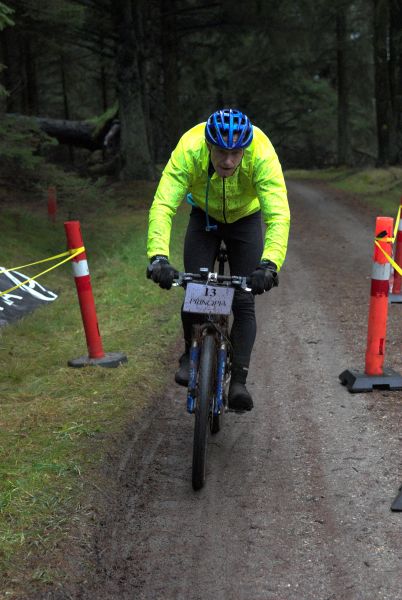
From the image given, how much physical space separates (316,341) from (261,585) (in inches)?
181

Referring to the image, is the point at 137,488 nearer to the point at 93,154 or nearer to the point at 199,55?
the point at 199,55

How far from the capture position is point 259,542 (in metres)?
3.77

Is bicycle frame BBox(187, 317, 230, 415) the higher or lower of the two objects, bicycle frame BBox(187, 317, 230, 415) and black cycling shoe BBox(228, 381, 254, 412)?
the higher

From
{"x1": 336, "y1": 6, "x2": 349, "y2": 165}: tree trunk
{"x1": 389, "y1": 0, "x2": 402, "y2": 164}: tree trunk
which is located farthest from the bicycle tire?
{"x1": 336, "y1": 6, "x2": 349, "y2": 165}: tree trunk

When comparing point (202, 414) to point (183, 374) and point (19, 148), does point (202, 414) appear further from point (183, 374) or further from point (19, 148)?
point (19, 148)

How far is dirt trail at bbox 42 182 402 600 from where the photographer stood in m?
3.44

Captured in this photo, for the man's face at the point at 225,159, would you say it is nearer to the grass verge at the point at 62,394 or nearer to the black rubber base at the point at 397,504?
the grass verge at the point at 62,394

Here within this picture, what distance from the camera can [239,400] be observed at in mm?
4887

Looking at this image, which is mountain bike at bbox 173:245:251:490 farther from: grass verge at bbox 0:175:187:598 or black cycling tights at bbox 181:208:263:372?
grass verge at bbox 0:175:187:598

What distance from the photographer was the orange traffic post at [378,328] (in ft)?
20.0

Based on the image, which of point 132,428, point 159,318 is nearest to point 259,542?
point 132,428

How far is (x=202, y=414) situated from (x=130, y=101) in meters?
20.0

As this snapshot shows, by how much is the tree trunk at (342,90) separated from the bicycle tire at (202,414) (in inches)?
1175

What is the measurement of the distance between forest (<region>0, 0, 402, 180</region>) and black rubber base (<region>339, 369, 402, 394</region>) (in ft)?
22.1
